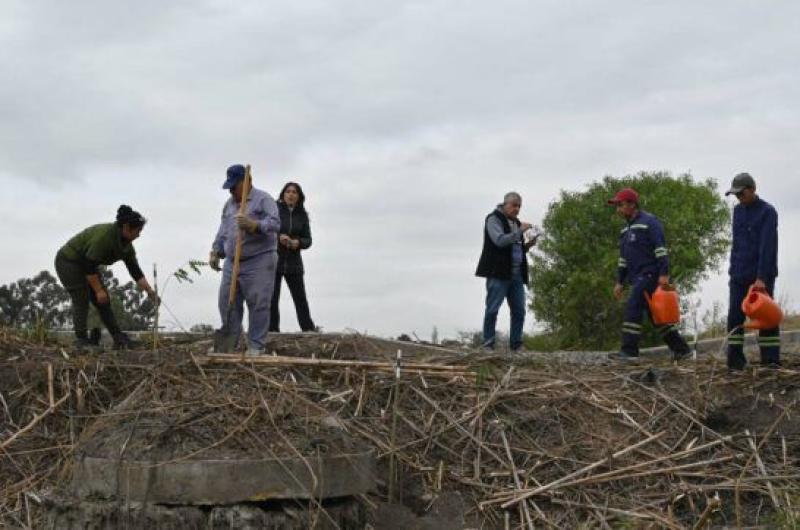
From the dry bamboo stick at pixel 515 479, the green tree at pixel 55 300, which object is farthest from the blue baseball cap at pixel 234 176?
the green tree at pixel 55 300

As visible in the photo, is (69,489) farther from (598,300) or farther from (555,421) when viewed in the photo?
(598,300)

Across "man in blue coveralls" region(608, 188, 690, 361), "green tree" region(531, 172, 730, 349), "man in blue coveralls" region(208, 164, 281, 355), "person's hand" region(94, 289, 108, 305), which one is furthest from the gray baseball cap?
"green tree" region(531, 172, 730, 349)

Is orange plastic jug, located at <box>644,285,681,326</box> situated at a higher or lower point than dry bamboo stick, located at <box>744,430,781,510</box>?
higher

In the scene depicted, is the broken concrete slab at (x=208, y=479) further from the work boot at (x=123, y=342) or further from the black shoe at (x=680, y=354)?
the black shoe at (x=680, y=354)

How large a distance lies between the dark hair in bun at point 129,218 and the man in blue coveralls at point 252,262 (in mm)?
1616

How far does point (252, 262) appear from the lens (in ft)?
32.6

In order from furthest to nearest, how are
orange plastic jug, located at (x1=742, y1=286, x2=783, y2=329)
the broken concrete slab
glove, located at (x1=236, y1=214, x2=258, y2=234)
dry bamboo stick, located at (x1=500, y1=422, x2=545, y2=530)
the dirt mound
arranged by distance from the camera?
orange plastic jug, located at (x1=742, y1=286, x2=783, y2=329) < glove, located at (x1=236, y1=214, x2=258, y2=234) < dry bamboo stick, located at (x1=500, y1=422, x2=545, y2=530) < the dirt mound < the broken concrete slab

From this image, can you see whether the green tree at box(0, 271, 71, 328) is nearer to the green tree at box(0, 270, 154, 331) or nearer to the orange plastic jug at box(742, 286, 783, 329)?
the green tree at box(0, 270, 154, 331)

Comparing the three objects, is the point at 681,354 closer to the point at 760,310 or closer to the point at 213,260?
the point at 760,310

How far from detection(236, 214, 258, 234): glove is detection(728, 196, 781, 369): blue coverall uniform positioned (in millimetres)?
4010

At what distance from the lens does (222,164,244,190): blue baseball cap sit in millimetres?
9859

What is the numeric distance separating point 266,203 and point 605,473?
3.71 metres

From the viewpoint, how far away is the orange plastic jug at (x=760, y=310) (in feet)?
31.7

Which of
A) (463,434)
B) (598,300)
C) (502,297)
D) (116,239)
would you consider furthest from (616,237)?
(463,434)
